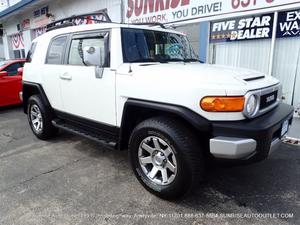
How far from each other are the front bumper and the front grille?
28 cm

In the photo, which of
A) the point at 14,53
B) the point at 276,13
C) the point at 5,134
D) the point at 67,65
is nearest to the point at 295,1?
the point at 276,13

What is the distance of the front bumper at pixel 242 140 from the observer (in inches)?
90.4

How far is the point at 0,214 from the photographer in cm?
258

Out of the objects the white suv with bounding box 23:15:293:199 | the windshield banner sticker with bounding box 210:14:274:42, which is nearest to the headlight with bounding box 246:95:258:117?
the white suv with bounding box 23:15:293:199

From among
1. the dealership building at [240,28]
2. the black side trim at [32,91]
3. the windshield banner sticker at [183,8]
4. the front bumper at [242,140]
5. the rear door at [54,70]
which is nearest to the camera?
the front bumper at [242,140]

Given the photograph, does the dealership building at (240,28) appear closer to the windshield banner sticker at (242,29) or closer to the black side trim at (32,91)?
the windshield banner sticker at (242,29)

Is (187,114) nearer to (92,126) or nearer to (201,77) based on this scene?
(201,77)

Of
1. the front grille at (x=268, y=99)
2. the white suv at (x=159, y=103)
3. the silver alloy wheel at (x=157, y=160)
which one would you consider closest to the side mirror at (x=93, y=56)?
the white suv at (x=159, y=103)

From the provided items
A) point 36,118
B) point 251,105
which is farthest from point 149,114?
point 36,118

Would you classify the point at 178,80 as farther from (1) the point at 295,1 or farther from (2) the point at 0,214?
(1) the point at 295,1

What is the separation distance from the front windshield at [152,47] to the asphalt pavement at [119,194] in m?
1.56

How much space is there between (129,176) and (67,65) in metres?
1.90

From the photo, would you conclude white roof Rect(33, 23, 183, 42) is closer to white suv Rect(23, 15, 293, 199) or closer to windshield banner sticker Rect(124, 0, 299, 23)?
white suv Rect(23, 15, 293, 199)

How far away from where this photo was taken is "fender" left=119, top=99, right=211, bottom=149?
7.93 ft
